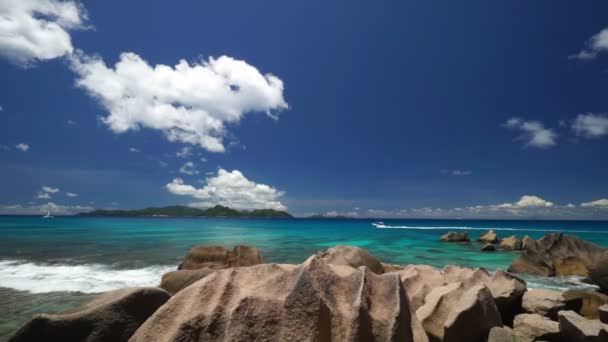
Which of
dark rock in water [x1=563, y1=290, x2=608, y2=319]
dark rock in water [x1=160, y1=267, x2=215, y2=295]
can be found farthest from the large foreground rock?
dark rock in water [x1=563, y1=290, x2=608, y2=319]

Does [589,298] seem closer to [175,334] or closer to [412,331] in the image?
[412,331]

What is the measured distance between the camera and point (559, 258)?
1775 centimetres

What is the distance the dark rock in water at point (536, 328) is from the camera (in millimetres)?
6285

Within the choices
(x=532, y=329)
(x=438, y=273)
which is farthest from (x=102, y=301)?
(x=532, y=329)

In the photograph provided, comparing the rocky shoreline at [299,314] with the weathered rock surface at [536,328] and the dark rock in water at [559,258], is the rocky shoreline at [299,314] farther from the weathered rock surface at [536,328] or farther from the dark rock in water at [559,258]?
the dark rock in water at [559,258]

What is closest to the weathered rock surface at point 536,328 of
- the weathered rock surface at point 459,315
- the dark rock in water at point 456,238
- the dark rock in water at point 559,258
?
the weathered rock surface at point 459,315

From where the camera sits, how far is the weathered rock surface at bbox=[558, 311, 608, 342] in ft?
18.0

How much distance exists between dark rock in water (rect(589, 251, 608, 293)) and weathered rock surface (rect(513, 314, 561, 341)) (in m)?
9.48

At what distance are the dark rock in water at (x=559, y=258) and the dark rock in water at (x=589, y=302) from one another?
877cm

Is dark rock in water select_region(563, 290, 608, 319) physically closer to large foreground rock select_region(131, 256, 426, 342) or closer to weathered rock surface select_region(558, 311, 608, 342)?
weathered rock surface select_region(558, 311, 608, 342)

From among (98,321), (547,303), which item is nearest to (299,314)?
(98,321)

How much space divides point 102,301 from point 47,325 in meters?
0.72

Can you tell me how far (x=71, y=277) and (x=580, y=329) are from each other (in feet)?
57.2

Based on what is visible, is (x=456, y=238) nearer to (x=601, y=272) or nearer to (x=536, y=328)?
(x=601, y=272)
